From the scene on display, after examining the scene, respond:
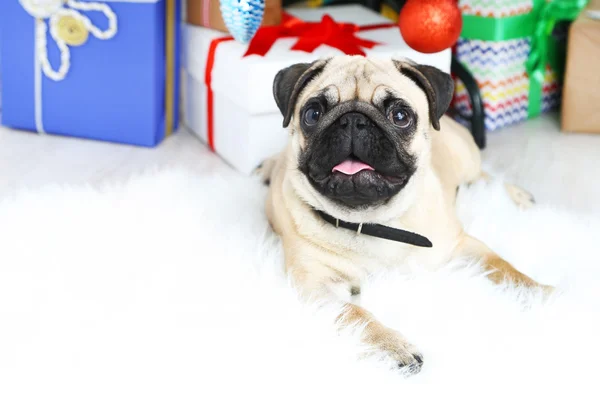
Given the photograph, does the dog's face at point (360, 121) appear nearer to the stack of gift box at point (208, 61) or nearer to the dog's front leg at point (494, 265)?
the dog's front leg at point (494, 265)

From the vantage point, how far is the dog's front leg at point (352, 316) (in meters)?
1.25

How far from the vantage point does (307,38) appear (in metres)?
2.13

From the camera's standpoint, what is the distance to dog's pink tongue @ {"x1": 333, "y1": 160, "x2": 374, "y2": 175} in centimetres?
137

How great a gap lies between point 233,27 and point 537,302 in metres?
1.07

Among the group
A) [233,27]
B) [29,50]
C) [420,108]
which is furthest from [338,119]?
[29,50]

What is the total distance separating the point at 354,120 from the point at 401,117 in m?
0.11

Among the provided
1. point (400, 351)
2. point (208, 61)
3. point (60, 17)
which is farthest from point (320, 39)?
point (400, 351)

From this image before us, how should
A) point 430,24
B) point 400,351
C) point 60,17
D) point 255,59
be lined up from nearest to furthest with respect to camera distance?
point 400,351, point 430,24, point 255,59, point 60,17

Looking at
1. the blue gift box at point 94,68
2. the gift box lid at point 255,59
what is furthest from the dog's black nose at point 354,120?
the blue gift box at point 94,68

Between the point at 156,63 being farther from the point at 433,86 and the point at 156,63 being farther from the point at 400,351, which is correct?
the point at 400,351

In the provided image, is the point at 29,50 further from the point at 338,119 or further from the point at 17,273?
the point at 338,119

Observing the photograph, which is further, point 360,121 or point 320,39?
point 320,39

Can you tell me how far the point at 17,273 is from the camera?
60.4 inches

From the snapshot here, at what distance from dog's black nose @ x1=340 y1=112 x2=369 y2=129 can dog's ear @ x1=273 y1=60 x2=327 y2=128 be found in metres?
0.14
